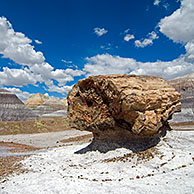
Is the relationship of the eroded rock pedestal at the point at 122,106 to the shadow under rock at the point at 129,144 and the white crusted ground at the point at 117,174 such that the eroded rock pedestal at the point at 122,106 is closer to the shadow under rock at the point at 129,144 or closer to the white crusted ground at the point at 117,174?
the shadow under rock at the point at 129,144

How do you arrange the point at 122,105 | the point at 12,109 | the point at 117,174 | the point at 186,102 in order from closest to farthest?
the point at 117,174 → the point at 122,105 → the point at 186,102 → the point at 12,109

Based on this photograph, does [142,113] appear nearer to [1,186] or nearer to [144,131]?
[144,131]

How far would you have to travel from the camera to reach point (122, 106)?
9352mm

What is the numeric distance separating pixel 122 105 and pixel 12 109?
45921mm

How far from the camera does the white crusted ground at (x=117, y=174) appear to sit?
634 cm

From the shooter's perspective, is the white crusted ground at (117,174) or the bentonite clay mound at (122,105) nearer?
the white crusted ground at (117,174)

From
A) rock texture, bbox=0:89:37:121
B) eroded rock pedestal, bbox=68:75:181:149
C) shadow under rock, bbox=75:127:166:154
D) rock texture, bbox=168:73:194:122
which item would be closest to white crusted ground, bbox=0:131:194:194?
shadow under rock, bbox=75:127:166:154

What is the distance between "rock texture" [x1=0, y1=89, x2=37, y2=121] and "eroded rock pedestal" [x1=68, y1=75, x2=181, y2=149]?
38.7 metres

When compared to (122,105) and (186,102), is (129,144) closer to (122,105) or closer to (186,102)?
(122,105)

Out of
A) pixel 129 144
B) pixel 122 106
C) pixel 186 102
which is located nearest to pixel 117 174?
pixel 129 144

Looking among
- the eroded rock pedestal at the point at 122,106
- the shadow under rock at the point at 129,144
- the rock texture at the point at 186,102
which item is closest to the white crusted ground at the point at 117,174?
the shadow under rock at the point at 129,144

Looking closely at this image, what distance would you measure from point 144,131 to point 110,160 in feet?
8.33

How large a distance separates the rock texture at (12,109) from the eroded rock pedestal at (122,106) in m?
38.7

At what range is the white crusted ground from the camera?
634 cm
